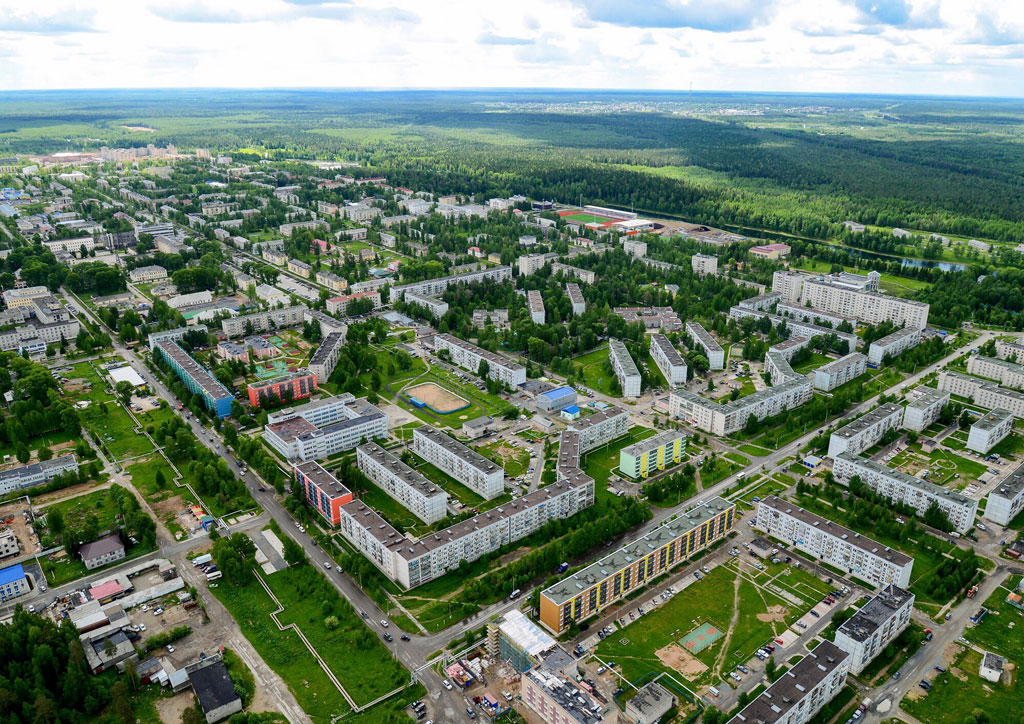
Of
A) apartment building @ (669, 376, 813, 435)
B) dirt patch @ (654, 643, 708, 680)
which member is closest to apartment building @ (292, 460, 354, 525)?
dirt patch @ (654, 643, 708, 680)

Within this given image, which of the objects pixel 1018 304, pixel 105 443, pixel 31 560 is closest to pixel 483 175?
pixel 1018 304

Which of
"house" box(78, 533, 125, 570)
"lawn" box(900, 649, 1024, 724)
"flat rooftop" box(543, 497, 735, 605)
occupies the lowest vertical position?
"lawn" box(900, 649, 1024, 724)

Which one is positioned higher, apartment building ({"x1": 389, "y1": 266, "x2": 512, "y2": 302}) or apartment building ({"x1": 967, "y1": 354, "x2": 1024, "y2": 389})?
apartment building ({"x1": 389, "y1": 266, "x2": 512, "y2": 302})

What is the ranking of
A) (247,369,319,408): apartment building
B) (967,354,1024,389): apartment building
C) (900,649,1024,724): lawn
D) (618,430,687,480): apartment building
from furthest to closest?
(967,354,1024,389): apartment building
(247,369,319,408): apartment building
(618,430,687,480): apartment building
(900,649,1024,724): lawn

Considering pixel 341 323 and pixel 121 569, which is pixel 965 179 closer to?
pixel 341 323

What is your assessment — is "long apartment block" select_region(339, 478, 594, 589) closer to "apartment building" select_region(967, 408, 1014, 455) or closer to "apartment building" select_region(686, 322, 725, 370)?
"apartment building" select_region(686, 322, 725, 370)

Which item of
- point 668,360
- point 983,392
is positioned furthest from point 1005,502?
point 668,360

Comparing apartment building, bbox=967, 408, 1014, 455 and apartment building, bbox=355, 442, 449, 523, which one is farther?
apartment building, bbox=967, 408, 1014, 455
